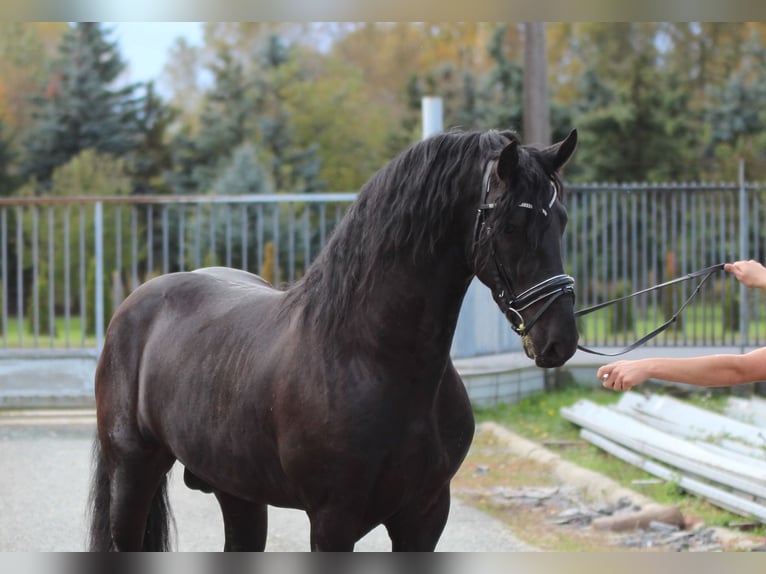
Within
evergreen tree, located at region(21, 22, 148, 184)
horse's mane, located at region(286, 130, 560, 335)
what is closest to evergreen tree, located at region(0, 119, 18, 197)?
A: evergreen tree, located at region(21, 22, 148, 184)

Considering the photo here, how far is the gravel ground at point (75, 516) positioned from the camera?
227 inches

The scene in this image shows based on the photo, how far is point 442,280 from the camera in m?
2.91

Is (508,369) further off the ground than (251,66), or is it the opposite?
(251,66)

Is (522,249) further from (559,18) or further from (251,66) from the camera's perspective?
(251,66)

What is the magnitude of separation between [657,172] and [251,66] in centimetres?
1377

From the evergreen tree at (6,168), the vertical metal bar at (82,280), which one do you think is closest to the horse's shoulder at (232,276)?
the vertical metal bar at (82,280)

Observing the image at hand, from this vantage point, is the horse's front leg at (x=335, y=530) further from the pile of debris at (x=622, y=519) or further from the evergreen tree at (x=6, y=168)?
the evergreen tree at (x=6, y=168)

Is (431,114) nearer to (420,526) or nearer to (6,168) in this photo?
(420,526)

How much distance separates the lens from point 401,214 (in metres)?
2.90

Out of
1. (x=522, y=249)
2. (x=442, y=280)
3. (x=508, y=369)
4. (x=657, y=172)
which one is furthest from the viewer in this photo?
(x=657, y=172)

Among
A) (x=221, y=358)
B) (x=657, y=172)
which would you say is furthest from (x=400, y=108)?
(x=221, y=358)

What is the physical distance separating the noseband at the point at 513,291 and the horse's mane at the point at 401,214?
6cm

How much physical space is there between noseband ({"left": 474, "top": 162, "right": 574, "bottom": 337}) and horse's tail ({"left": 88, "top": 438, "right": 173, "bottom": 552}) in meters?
Result: 1.97

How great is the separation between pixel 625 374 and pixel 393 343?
0.68m
